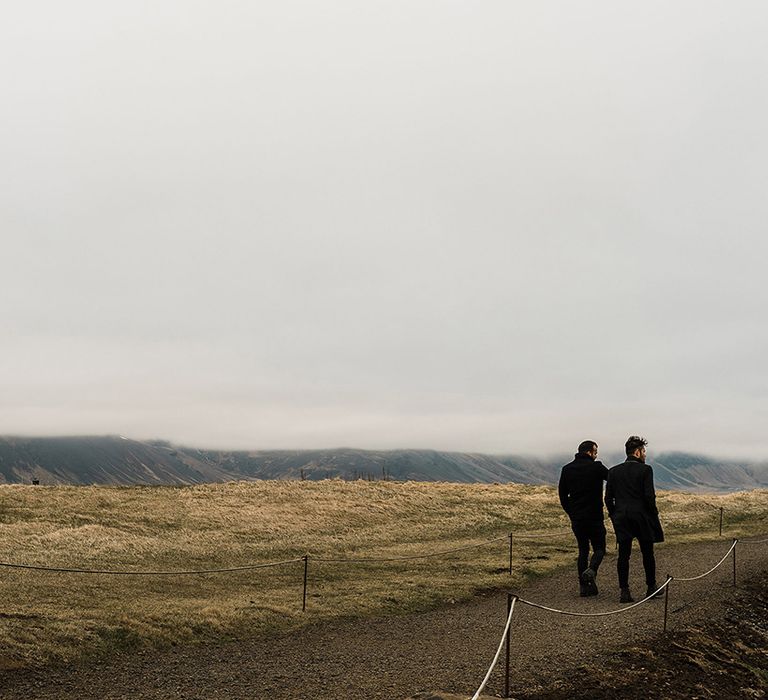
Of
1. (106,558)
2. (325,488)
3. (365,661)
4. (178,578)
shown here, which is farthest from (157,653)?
(325,488)

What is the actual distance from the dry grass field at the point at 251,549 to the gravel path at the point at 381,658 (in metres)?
1.20

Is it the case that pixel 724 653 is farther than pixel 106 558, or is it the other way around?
pixel 106 558

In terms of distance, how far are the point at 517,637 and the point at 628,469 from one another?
4413 millimetres

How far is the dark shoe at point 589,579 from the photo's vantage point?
657 inches

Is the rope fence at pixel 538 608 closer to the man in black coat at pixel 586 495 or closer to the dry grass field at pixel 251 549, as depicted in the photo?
the man in black coat at pixel 586 495

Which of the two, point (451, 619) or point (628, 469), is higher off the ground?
point (628, 469)

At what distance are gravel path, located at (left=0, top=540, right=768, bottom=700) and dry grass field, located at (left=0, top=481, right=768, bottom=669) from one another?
120 cm

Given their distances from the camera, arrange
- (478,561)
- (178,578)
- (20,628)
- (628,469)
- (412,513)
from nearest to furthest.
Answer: (20,628)
(628,469)
(178,578)
(478,561)
(412,513)

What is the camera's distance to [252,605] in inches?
696

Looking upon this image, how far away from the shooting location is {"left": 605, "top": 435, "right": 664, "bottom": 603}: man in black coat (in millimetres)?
15298

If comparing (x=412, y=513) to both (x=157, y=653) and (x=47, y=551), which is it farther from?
(x=157, y=653)

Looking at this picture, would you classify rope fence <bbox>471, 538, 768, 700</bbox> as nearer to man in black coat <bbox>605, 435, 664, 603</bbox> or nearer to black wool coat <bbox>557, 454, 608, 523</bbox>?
man in black coat <bbox>605, 435, 664, 603</bbox>

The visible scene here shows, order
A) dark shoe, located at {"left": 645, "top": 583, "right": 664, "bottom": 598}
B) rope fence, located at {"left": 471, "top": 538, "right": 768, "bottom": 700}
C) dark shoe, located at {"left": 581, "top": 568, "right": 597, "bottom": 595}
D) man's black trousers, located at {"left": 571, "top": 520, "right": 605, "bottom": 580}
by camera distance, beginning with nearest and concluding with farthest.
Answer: rope fence, located at {"left": 471, "top": 538, "right": 768, "bottom": 700} < man's black trousers, located at {"left": 571, "top": 520, "right": 605, "bottom": 580} < dark shoe, located at {"left": 645, "top": 583, "right": 664, "bottom": 598} < dark shoe, located at {"left": 581, "top": 568, "right": 597, "bottom": 595}

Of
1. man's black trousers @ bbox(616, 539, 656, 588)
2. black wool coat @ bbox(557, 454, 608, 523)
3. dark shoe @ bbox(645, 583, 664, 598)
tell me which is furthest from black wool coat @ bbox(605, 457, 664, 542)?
dark shoe @ bbox(645, 583, 664, 598)
